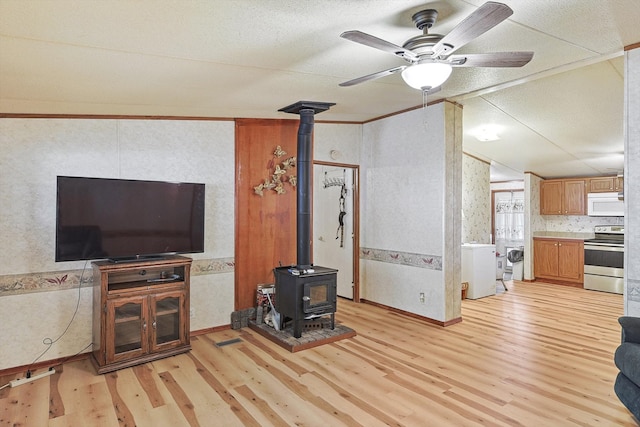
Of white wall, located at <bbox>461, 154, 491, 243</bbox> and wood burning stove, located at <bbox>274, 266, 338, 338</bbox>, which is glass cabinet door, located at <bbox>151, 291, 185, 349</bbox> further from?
white wall, located at <bbox>461, 154, 491, 243</bbox>

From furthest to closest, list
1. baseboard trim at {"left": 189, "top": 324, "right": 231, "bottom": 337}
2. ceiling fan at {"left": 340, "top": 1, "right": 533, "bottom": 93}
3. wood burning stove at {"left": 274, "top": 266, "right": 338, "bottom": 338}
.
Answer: baseboard trim at {"left": 189, "top": 324, "right": 231, "bottom": 337} → wood burning stove at {"left": 274, "top": 266, "right": 338, "bottom": 338} → ceiling fan at {"left": 340, "top": 1, "right": 533, "bottom": 93}

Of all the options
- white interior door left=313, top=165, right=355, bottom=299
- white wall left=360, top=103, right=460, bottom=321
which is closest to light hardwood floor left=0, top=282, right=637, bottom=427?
white wall left=360, top=103, right=460, bottom=321

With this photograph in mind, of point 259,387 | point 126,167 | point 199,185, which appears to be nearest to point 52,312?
point 126,167

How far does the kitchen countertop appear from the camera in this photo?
7.09 metres

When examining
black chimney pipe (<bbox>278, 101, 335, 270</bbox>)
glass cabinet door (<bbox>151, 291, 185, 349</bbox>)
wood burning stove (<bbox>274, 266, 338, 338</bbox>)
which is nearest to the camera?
glass cabinet door (<bbox>151, 291, 185, 349</bbox>)

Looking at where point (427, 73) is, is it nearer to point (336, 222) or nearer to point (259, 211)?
point (259, 211)

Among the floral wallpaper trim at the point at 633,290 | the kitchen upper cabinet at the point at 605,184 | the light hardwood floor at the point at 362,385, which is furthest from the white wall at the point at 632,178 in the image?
the kitchen upper cabinet at the point at 605,184

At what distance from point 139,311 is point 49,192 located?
4.23 ft

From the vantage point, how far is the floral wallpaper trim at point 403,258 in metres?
4.41

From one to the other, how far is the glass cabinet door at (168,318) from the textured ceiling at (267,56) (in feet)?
5.77

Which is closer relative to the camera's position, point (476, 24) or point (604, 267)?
point (476, 24)

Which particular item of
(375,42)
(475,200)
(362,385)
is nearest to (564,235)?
(475,200)

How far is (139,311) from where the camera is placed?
10.6 feet

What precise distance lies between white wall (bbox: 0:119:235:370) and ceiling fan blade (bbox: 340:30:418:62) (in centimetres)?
263
